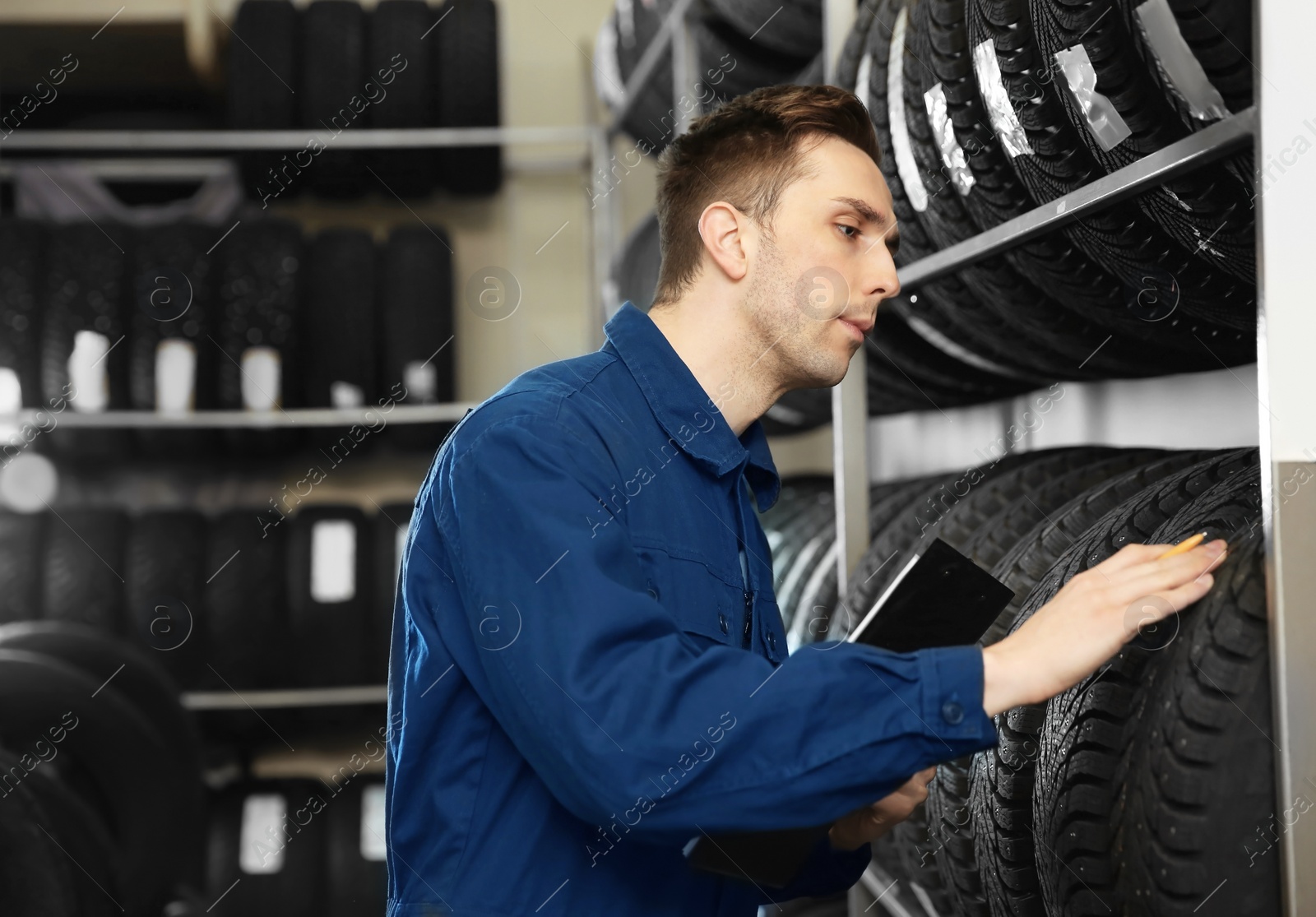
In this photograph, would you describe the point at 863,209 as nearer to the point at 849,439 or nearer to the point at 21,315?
the point at 849,439

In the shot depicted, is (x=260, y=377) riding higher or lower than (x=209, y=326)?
lower

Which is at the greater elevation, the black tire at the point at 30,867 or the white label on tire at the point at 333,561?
the white label on tire at the point at 333,561

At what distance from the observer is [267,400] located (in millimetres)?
3170

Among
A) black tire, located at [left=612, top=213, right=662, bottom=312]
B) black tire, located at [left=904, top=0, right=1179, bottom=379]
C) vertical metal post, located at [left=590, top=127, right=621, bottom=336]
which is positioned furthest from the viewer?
vertical metal post, located at [left=590, top=127, right=621, bottom=336]

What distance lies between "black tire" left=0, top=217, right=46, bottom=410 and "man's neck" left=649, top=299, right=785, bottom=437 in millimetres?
2568

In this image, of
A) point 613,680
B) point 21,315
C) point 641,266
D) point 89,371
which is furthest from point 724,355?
point 21,315

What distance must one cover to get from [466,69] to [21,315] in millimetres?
1424

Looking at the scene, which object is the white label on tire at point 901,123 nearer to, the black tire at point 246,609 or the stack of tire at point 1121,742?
the stack of tire at point 1121,742

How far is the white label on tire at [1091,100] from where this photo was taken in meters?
0.99

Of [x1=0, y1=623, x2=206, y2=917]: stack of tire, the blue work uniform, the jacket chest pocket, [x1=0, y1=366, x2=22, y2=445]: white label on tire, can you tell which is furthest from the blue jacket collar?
[x1=0, y1=366, x2=22, y2=445]: white label on tire

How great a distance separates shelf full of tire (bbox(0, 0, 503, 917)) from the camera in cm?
300

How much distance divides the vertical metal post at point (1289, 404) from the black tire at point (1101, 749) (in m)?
0.11

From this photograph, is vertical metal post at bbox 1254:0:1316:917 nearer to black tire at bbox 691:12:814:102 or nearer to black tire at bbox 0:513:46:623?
black tire at bbox 691:12:814:102

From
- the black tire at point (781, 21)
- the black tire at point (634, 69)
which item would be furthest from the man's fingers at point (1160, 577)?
the black tire at point (634, 69)
